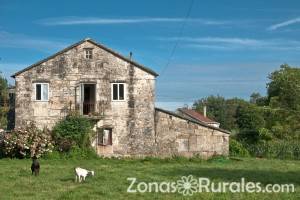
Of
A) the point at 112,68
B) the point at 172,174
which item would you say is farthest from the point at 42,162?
the point at 172,174

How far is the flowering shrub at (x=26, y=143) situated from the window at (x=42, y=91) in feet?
7.99

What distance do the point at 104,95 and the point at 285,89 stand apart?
4012 centimetres

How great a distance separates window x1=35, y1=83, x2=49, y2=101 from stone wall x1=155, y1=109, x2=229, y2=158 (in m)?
7.75

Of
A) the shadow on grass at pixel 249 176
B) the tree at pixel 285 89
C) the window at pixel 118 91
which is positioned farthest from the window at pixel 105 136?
the tree at pixel 285 89

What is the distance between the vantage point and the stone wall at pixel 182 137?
33.4m

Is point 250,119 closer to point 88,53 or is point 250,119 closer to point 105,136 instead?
point 105,136

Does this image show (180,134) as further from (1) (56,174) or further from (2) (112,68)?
(1) (56,174)

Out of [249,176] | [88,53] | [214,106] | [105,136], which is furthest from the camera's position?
[214,106]

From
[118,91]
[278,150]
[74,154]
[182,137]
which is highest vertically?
Result: [118,91]

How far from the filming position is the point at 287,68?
73688mm

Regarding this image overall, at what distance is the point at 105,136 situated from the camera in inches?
1326

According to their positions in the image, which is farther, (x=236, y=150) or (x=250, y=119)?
(x=250, y=119)

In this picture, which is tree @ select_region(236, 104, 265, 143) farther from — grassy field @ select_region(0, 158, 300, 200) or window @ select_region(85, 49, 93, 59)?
grassy field @ select_region(0, 158, 300, 200)

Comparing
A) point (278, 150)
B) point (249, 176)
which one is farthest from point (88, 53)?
point (278, 150)
